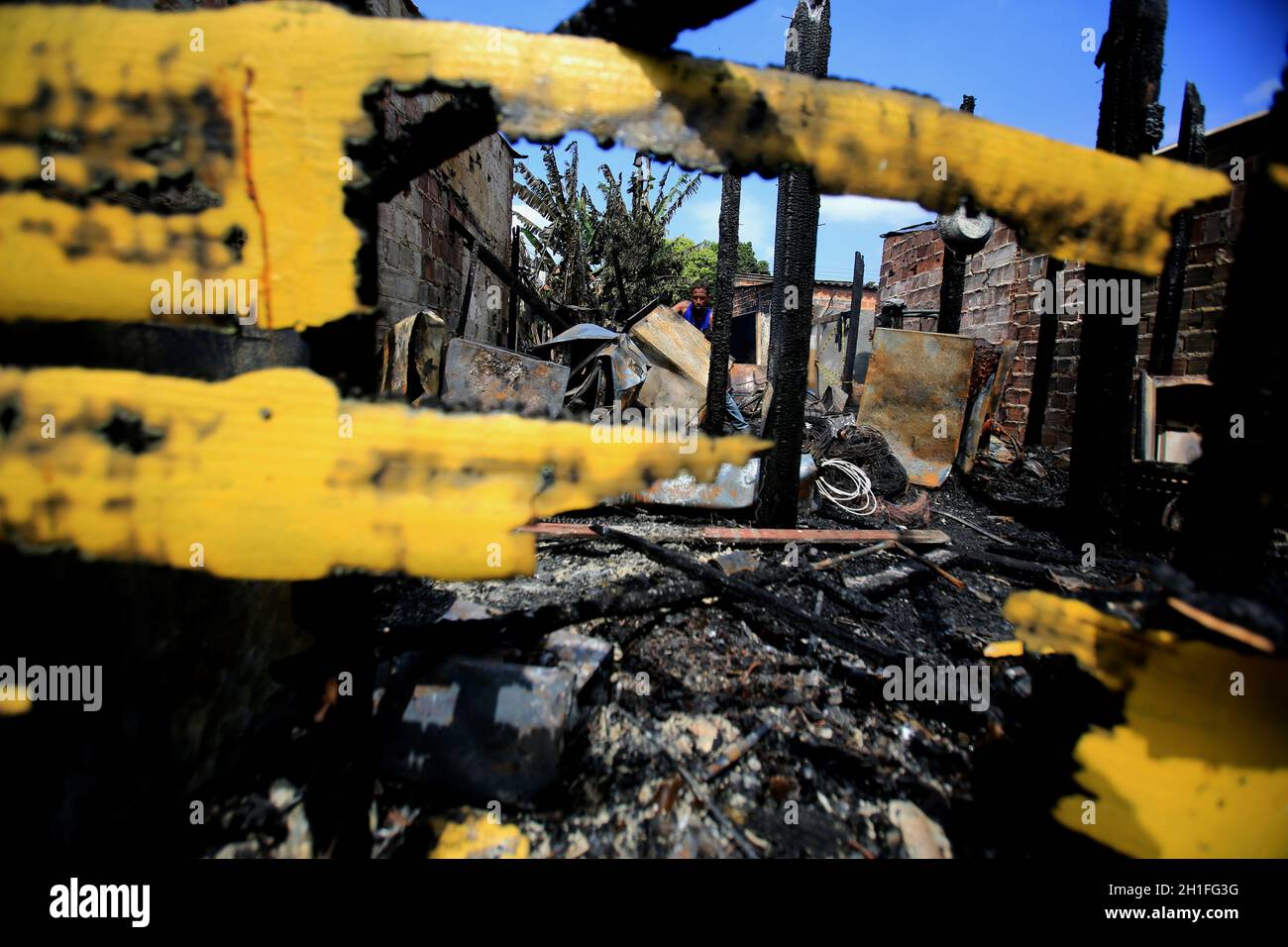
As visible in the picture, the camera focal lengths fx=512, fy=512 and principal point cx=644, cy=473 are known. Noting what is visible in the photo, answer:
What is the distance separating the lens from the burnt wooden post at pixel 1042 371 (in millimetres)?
6711

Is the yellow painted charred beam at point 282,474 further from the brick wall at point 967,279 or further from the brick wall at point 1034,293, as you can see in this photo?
the brick wall at point 967,279

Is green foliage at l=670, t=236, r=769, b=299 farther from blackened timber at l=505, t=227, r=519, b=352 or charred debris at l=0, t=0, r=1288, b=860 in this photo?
charred debris at l=0, t=0, r=1288, b=860

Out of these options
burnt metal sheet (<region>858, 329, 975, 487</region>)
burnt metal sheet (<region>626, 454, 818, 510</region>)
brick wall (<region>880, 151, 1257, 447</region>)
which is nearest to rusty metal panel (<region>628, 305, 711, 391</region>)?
burnt metal sheet (<region>858, 329, 975, 487</region>)

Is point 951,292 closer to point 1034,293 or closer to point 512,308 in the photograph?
point 1034,293

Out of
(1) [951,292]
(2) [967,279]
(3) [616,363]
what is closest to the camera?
(3) [616,363]

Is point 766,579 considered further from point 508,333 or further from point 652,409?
point 508,333

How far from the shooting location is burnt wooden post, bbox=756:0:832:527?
3.65 meters

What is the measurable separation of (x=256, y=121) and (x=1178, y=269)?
25.6ft

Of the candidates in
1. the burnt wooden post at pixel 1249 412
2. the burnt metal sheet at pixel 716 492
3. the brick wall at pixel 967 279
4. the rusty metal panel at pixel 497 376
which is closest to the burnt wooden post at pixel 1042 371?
the brick wall at pixel 967 279

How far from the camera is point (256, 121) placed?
114 centimetres

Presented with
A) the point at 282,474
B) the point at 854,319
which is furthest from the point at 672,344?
the point at 282,474

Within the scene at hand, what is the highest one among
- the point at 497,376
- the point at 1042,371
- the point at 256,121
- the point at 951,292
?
the point at 951,292

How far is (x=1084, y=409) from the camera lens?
13.6 ft
